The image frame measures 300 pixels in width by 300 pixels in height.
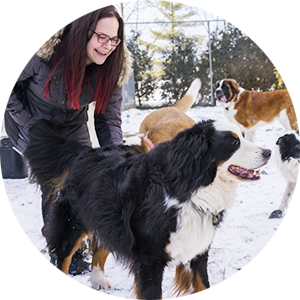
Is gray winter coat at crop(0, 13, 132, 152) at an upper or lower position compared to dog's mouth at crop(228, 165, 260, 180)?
upper

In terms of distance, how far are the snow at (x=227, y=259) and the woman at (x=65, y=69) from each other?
62 cm

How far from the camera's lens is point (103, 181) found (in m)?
2.07

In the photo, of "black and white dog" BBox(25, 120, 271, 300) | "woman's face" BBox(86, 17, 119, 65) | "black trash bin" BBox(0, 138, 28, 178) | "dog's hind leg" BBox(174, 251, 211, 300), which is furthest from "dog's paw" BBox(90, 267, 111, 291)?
"black trash bin" BBox(0, 138, 28, 178)

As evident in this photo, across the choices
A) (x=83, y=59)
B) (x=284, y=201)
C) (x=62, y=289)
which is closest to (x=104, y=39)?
(x=83, y=59)

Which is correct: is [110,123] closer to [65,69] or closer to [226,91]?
[65,69]

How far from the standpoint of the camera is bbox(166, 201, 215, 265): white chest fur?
1872 millimetres

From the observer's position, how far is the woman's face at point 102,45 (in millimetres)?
2230

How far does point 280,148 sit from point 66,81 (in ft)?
9.94

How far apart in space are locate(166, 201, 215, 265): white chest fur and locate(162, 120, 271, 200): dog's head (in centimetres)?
16

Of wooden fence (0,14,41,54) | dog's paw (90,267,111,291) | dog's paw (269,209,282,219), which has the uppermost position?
wooden fence (0,14,41,54)

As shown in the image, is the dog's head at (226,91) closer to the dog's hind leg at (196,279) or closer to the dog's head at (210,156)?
the dog's head at (210,156)

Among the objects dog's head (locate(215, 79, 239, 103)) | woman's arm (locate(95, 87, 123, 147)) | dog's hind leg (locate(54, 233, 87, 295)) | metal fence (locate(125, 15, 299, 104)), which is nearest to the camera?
dog's hind leg (locate(54, 233, 87, 295))

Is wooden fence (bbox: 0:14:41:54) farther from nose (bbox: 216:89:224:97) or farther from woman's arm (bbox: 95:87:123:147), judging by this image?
woman's arm (bbox: 95:87:123:147)

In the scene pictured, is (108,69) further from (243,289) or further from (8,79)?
(243,289)
